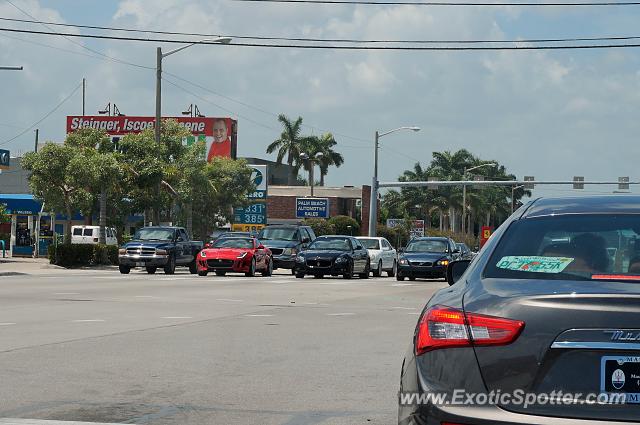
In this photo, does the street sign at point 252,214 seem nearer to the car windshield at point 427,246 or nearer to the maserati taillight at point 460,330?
the car windshield at point 427,246

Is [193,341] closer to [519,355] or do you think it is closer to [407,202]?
[519,355]

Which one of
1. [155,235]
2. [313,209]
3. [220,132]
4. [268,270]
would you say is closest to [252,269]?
[268,270]

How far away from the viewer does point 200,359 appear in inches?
476

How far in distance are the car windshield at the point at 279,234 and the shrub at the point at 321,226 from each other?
31475 mm

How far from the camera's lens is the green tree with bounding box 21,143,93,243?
145ft

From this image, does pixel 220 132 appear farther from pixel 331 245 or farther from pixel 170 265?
pixel 331 245

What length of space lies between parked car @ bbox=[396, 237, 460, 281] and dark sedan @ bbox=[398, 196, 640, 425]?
3042 cm

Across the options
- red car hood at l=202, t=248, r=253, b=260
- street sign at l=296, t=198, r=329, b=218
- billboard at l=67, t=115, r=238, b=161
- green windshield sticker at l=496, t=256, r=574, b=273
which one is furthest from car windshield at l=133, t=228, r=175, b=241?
billboard at l=67, t=115, r=238, b=161

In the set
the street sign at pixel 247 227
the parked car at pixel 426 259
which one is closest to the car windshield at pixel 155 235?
the parked car at pixel 426 259

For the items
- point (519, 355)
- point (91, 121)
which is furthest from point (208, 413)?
point (91, 121)

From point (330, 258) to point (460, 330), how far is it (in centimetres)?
3135

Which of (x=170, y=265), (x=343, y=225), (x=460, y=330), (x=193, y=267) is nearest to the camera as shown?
(x=460, y=330)

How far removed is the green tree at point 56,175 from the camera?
44.1m

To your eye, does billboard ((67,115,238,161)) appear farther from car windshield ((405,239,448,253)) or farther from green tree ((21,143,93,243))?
car windshield ((405,239,448,253))
